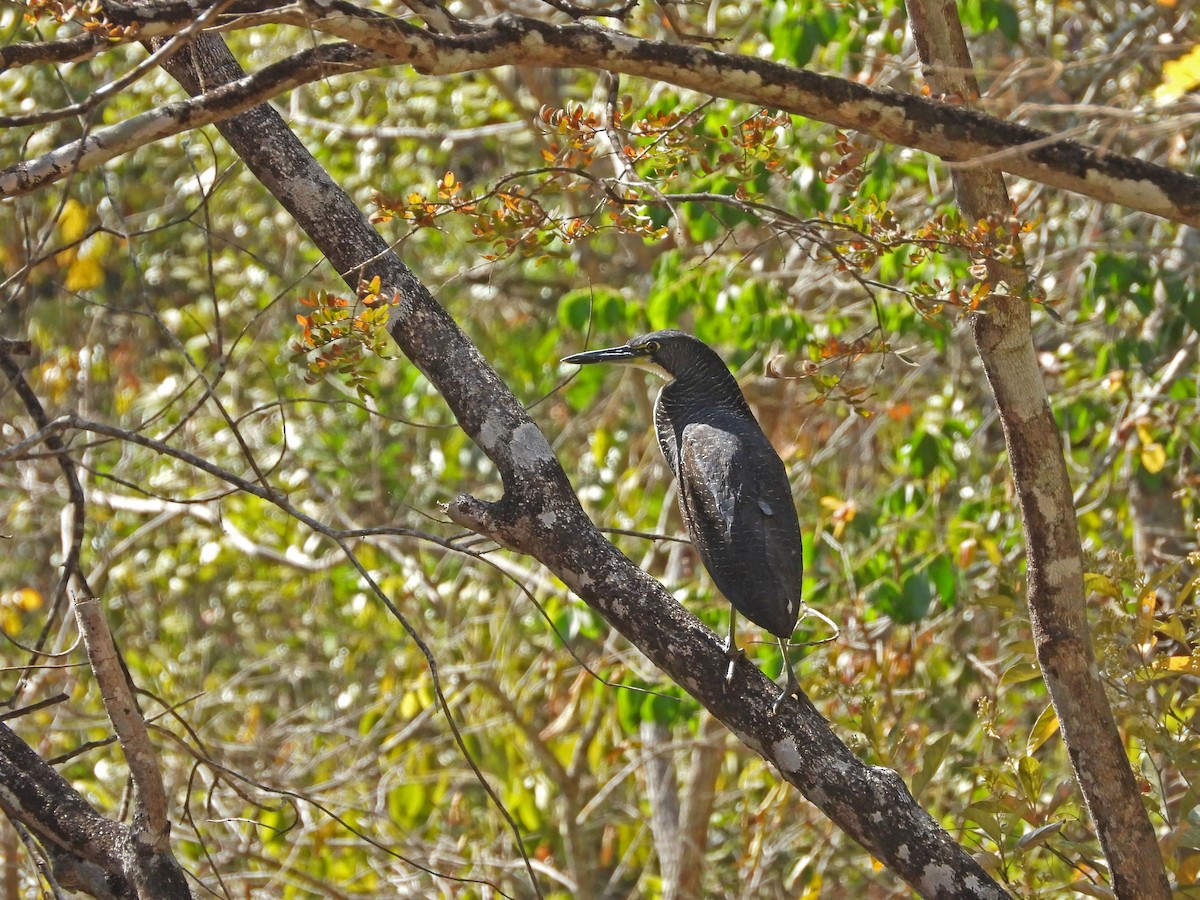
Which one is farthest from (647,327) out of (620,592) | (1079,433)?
(620,592)

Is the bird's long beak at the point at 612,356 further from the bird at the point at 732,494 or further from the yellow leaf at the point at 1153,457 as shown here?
the yellow leaf at the point at 1153,457

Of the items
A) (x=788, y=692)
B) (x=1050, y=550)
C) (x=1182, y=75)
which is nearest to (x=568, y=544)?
(x=788, y=692)

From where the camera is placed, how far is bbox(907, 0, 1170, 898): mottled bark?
98.9 inches

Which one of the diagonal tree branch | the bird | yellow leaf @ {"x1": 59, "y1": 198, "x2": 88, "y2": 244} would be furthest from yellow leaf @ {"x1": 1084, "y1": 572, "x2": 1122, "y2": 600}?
yellow leaf @ {"x1": 59, "y1": 198, "x2": 88, "y2": 244}

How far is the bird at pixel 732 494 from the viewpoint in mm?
2973

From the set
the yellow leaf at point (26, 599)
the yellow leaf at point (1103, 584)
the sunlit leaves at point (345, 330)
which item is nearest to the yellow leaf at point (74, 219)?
the yellow leaf at point (26, 599)

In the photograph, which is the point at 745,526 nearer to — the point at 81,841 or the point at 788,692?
the point at 788,692

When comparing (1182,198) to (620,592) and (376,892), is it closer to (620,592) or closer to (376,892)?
(620,592)

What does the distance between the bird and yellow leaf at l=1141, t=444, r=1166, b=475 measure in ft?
4.48

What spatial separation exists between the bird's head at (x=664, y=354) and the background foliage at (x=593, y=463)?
36 centimetres

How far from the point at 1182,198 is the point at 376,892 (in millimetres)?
3939

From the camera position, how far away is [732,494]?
305cm

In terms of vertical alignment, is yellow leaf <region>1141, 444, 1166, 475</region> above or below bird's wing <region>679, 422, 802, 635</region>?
above

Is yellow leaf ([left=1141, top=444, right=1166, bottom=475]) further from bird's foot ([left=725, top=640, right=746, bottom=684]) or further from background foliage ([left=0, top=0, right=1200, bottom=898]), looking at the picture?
bird's foot ([left=725, top=640, right=746, bottom=684])
